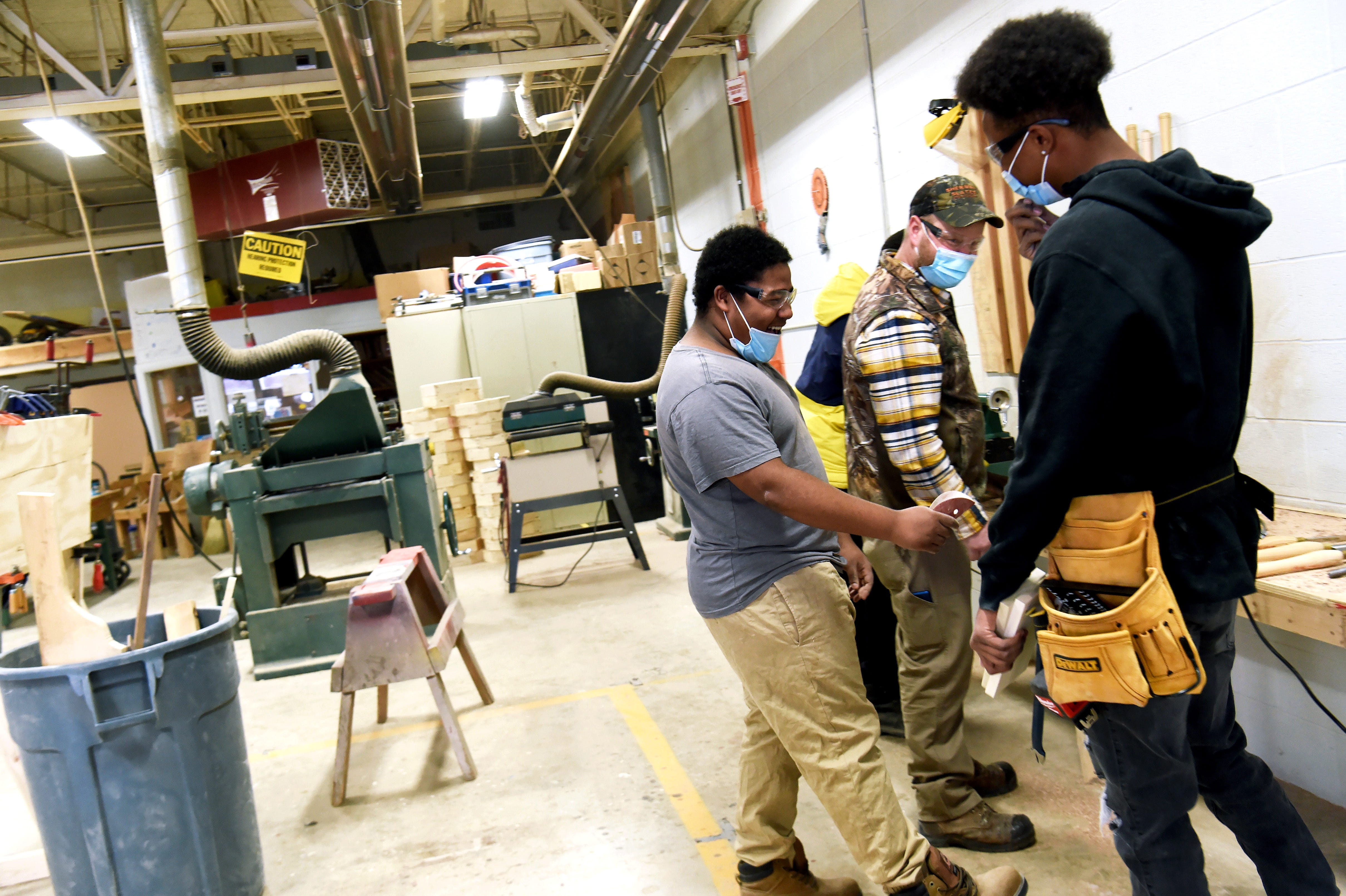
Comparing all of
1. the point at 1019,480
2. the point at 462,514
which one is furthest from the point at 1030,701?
the point at 462,514

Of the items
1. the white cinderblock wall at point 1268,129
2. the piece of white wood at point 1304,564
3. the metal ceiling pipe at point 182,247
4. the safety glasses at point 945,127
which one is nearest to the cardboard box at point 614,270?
the metal ceiling pipe at point 182,247

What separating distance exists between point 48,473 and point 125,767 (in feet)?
8.23

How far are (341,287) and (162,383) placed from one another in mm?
2602

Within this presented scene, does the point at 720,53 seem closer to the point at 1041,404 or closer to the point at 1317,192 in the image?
the point at 1317,192

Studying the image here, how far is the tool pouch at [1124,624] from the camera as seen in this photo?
1.22 metres

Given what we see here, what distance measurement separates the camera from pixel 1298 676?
2078 mm

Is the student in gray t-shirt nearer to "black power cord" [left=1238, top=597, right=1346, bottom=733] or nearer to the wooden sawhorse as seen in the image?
"black power cord" [left=1238, top=597, right=1346, bottom=733]

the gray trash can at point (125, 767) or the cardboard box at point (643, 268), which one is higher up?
the cardboard box at point (643, 268)

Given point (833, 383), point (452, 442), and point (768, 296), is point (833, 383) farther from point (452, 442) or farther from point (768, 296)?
point (452, 442)

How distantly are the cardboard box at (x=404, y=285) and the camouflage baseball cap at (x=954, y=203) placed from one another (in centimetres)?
659

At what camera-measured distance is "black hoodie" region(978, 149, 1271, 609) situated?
1188 mm

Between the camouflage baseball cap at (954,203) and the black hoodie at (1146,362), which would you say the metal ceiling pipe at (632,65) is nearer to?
the camouflage baseball cap at (954,203)

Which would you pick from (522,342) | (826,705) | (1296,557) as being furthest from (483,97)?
(1296,557)

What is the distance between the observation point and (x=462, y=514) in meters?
6.86
